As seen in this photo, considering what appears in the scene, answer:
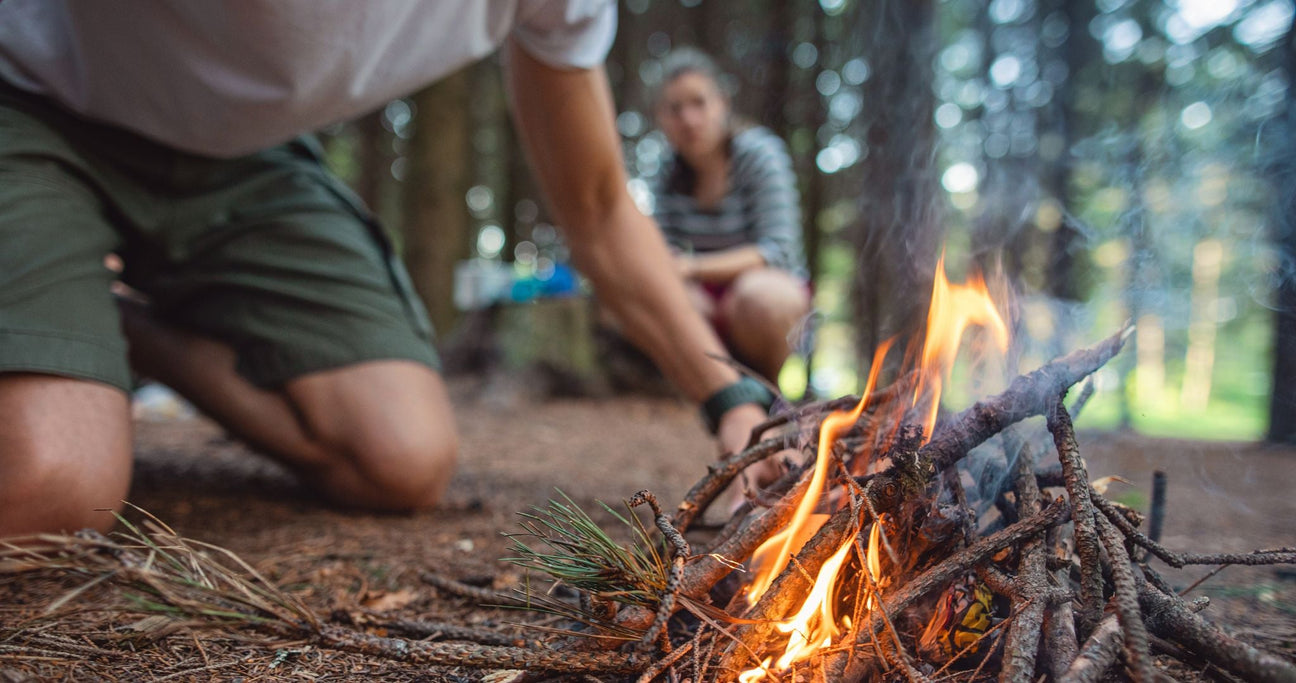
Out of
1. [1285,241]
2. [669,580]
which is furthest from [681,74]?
[1285,241]

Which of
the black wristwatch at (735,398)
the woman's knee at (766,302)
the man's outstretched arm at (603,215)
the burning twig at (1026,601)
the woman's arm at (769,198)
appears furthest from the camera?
the woman's arm at (769,198)

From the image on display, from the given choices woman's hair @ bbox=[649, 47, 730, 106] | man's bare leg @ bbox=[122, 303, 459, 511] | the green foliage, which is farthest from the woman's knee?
the green foliage

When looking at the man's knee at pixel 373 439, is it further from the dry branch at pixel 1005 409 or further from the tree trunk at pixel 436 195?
the tree trunk at pixel 436 195

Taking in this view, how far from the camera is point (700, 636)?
994 mm

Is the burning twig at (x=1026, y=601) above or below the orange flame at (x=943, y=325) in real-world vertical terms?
below

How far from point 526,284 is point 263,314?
419 cm

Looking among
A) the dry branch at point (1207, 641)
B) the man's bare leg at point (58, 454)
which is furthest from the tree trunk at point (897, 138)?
the man's bare leg at point (58, 454)

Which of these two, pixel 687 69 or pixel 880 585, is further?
pixel 687 69

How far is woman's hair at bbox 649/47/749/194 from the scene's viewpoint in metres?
4.44

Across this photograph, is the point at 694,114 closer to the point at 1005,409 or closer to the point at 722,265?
the point at 722,265

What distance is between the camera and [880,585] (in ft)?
3.56

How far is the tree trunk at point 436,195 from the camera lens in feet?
23.9

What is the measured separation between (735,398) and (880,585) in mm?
747

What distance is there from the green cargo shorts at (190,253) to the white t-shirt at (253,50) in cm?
15
